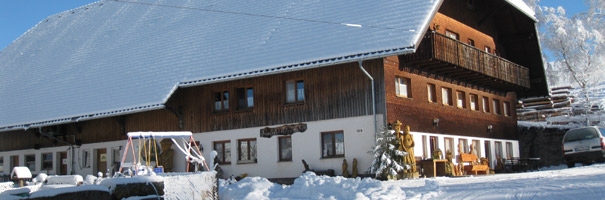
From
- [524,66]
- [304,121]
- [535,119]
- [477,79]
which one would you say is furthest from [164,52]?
[535,119]

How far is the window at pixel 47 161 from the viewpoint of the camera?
31.8 m

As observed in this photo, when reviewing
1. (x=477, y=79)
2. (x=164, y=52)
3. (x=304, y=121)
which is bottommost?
(x=304, y=121)

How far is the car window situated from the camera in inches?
984

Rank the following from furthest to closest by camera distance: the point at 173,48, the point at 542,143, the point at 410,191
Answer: the point at 542,143
the point at 173,48
the point at 410,191

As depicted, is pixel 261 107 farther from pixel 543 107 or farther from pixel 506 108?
pixel 543 107

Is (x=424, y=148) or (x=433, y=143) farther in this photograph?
(x=433, y=143)

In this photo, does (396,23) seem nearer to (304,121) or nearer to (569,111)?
(304,121)

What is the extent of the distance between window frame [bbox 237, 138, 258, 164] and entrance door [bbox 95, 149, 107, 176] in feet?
25.7

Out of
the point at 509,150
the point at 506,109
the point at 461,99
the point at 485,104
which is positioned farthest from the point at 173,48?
the point at 509,150

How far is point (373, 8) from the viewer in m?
23.1

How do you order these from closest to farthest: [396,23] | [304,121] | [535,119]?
[396,23] < [304,121] < [535,119]

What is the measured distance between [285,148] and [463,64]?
7.27 m

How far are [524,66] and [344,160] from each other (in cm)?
1477

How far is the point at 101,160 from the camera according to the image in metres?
29.7
